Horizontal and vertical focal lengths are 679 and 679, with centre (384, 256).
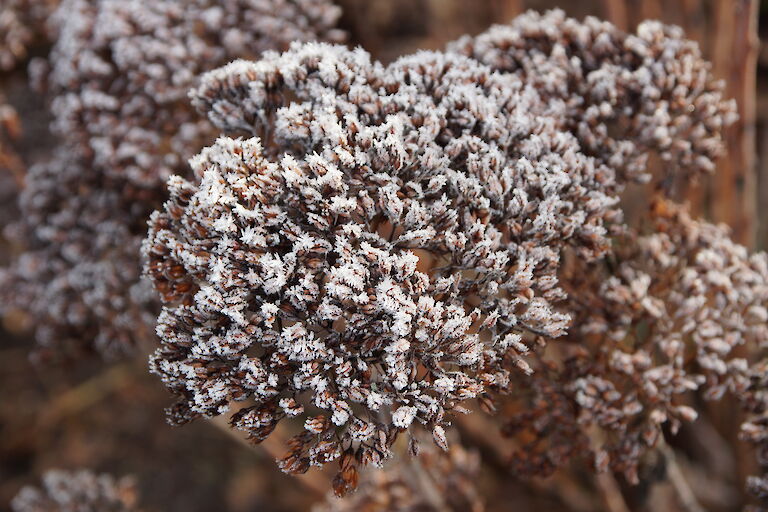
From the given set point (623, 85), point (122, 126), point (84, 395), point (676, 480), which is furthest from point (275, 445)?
point (84, 395)

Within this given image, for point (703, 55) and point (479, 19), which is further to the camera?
point (479, 19)

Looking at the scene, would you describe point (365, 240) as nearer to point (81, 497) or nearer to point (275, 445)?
point (275, 445)

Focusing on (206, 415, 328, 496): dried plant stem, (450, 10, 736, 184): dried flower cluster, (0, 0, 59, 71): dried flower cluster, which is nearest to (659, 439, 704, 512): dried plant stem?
(450, 10, 736, 184): dried flower cluster

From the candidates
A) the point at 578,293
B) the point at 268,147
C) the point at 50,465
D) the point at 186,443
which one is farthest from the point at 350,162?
the point at 50,465

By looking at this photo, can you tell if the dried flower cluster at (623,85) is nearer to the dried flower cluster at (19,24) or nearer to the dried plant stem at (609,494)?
the dried plant stem at (609,494)

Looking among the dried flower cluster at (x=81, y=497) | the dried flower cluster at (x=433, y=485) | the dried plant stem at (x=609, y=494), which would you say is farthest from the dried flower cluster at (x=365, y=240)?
the dried flower cluster at (x=81, y=497)

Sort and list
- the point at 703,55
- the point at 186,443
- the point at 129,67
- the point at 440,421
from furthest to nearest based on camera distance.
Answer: the point at 186,443 → the point at 703,55 → the point at 129,67 → the point at 440,421

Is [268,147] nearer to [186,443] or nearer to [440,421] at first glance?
[440,421]
